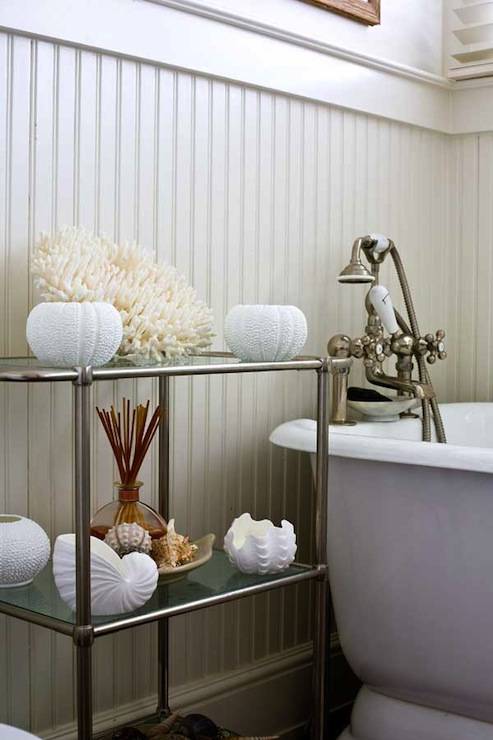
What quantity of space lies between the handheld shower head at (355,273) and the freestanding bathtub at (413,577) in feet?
1.12

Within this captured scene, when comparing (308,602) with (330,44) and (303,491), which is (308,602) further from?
(330,44)

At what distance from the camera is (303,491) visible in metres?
2.09

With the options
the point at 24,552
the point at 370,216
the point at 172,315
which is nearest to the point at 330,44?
the point at 370,216

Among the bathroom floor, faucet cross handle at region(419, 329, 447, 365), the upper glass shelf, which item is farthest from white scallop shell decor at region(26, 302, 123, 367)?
faucet cross handle at region(419, 329, 447, 365)

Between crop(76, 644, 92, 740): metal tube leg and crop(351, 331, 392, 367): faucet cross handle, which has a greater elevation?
crop(351, 331, 392, 367): faucet cross handle

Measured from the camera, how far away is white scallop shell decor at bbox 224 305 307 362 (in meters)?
1.51

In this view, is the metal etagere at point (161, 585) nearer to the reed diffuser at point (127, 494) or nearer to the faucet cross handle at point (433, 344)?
the reed diffuser at point (127, 494)

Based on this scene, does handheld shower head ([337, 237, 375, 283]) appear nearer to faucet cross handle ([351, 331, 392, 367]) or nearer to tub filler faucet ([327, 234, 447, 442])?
tub filler faucet ([327, 234, 447, 442])

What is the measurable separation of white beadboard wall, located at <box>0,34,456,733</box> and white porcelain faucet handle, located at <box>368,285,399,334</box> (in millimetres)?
121

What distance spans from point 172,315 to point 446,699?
83cm

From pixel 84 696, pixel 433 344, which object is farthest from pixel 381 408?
pixel 84 696

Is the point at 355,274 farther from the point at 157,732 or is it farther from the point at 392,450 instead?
the point at 157,732

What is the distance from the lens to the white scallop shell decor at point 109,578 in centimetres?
129

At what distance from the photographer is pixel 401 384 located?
6.86 ft
